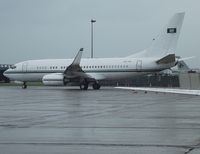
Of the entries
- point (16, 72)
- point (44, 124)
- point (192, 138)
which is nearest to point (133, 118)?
point (44, 124)

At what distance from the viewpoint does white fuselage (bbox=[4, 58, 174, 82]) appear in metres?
→ 53.6

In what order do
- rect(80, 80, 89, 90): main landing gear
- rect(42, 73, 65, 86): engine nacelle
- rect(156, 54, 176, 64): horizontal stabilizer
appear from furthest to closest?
rect(80, 80, 89, 90): main landing gear < rect(42, 73, 65, 86): engine nacelle < rect(156, 54, 176, 64): horizontal stabilizer

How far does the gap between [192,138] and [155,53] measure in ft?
138

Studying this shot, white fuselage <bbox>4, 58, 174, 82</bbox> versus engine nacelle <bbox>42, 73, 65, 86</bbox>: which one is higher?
white fuselage <bbox>4, 58, 174, 82</bbox>

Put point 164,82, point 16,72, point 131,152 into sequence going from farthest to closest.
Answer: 1. point 164,82
2. point 16,72
3. point 131,152

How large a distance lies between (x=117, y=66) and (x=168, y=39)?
569 centimetres

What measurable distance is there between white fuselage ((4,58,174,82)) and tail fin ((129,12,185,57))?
1.40 metres

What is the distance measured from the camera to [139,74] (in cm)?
5488

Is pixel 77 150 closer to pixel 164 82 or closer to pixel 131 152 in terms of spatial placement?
pixel 131 152

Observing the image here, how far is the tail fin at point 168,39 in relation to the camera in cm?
5416

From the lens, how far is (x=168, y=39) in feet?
178

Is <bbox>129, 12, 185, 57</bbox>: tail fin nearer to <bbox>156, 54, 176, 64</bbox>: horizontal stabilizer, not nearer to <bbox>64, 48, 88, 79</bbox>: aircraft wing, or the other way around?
<bbox>156, 54, 176, 64</bbox>: horizontal stabilizer

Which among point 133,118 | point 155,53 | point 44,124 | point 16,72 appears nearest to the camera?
point 44,124

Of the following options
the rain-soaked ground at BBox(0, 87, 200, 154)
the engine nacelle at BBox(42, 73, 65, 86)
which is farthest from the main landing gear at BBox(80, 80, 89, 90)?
the rain-soaked ground at BBox(0, 87, 200, 154)
